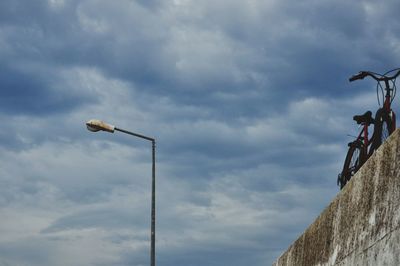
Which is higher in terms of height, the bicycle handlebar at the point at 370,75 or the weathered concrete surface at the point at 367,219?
the bicycle handlebar at the point at 370,75

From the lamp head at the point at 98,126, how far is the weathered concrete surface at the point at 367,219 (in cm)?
806

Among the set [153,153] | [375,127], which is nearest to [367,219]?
[375,127]

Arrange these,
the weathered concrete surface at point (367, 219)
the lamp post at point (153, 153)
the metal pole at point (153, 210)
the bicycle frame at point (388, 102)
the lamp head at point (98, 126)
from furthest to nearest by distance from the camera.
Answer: the metal pole at point (153, 210)
the lamp post at point (153, 153)
the lamp head at point (98, 126)
the bicycle frame at point (388, 102)
the weathered concrete surface at point (367, 219)

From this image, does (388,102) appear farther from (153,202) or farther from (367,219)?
(153,202)

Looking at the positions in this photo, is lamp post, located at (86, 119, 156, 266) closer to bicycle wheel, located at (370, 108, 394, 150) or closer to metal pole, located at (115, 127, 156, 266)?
metal pole, located at (115, 127, 156, 266)

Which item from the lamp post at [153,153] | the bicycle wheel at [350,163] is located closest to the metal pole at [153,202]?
the lamp post at [153,153]

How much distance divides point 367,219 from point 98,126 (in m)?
10.5

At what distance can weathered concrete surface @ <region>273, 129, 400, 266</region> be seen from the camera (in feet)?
20.1

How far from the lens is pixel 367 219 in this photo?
6.97 m

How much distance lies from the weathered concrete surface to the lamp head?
26.5 ft

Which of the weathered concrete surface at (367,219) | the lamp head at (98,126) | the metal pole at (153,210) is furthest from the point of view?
the metal pole at (153,210)

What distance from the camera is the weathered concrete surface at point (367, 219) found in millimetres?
6132

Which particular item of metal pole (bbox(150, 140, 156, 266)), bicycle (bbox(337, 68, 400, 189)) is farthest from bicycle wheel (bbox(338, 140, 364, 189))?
metal pole (bbox(150, 140, 156, 266))

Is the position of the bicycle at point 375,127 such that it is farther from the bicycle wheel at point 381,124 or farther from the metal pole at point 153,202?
the metal pole at point 153,202
